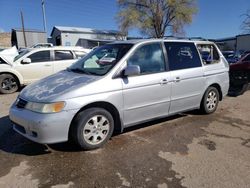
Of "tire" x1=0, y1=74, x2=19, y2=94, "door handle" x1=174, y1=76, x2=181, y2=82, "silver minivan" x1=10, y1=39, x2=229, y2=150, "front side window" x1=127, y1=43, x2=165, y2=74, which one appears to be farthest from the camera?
"tire" x1=0, y1=74, x2=19, y2=94

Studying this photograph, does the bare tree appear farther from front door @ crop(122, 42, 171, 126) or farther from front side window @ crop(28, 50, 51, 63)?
front door @ crop(122, 42, 171, 126)

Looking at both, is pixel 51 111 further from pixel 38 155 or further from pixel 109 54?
pixel 109 54

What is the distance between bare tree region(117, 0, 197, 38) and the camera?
126 ft

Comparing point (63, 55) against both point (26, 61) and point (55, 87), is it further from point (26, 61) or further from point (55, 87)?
→ point (55, 87)

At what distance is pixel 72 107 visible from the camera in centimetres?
351

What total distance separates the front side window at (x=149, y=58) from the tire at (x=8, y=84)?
19.8ft

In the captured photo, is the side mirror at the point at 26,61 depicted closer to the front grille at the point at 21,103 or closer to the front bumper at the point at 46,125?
the front grille at the point at 21,103

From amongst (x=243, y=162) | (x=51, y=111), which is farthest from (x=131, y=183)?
(x=243, y=162)

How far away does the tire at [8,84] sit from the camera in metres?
8.52

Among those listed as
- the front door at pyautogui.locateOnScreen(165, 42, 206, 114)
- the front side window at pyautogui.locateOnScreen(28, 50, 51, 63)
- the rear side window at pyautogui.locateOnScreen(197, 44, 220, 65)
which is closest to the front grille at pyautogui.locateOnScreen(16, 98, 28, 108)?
the front door at pyautogui.locateOnScreen(165, 42, 206, 114)

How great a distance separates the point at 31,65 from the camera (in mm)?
8883

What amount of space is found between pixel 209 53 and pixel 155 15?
3512cm

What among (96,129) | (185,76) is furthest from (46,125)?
(185,76)

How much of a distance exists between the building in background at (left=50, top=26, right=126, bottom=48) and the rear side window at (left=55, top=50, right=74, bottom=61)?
28209mm
